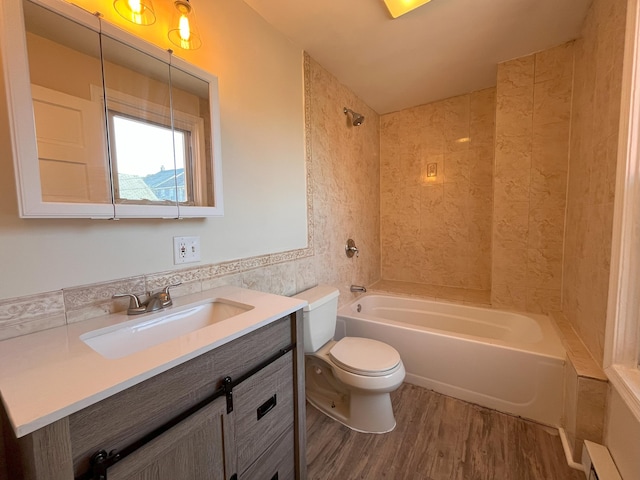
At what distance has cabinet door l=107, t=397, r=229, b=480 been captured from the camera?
625 millimetres

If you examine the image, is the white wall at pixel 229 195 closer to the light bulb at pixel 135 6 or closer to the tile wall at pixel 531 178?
the light bulb at pixel 135 6

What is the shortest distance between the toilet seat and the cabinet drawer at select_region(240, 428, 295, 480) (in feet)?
1.72

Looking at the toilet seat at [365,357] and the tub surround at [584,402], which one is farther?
the toilet seat at [365,357]

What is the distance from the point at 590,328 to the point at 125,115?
2.41 meters

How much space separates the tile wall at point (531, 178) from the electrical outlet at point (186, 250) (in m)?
2.29

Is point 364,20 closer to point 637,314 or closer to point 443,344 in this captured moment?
point 637,314

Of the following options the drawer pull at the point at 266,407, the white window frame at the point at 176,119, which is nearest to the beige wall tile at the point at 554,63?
the white window frame at the point at 176,119

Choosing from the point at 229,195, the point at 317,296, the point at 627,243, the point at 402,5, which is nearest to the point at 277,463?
the point at 317,296

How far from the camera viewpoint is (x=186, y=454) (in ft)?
2.37

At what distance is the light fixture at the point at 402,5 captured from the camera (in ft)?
4.78

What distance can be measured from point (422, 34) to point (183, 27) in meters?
1.46

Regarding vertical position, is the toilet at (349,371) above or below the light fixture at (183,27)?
below

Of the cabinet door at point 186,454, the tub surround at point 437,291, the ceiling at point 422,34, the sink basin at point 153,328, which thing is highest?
the ceiling at point 422,34

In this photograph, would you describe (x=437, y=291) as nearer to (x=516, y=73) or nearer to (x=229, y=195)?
(x=516, y=73)
